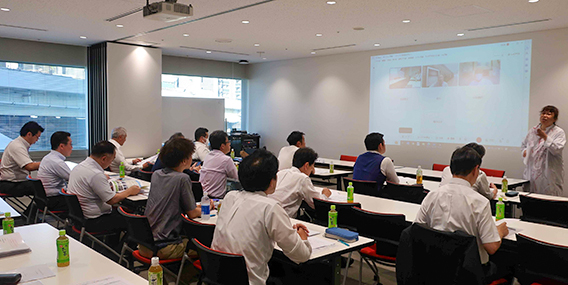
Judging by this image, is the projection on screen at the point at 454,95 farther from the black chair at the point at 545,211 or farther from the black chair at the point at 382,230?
the black chair at the point at 382,230

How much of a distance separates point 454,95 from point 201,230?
277 inches

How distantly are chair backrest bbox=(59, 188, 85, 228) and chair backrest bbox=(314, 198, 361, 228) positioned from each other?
216 centimetres

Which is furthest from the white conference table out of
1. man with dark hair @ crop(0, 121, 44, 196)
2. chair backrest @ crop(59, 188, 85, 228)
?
man with dark hair @ crop(0, 121, 44, 196)

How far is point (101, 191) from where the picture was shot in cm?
390

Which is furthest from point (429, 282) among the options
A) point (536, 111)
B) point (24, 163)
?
point (536, 111)

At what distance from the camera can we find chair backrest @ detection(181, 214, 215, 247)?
9.15 ft

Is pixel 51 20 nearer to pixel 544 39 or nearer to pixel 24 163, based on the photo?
pixel 24 163

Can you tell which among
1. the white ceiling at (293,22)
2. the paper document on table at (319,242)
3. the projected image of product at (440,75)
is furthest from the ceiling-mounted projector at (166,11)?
the projected image of product at (440,75)

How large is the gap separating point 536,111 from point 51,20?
848 cm

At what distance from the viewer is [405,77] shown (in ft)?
30.2

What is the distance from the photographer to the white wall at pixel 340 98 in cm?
725

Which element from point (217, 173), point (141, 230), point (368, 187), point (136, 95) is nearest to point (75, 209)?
point (141, 230)

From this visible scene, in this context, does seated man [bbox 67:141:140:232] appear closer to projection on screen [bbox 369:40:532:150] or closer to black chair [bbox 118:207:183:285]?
black chair [bbox 118:207:183:285]

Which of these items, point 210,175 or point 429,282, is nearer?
point 429,282
